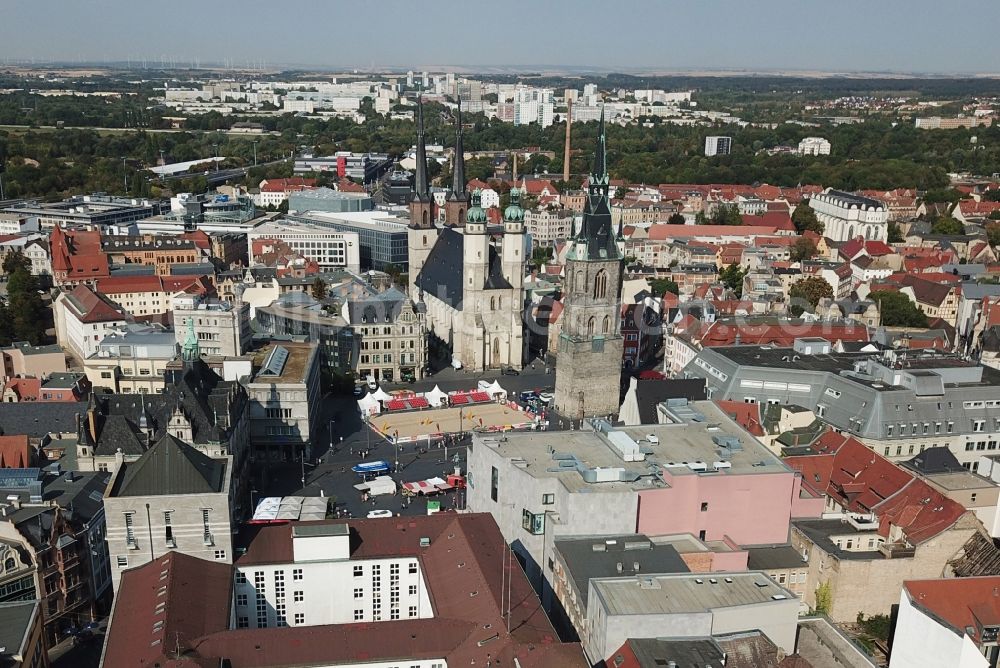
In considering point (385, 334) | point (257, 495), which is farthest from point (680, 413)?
point (385, 334)

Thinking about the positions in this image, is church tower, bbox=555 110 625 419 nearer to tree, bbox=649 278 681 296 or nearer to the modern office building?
tree, bbox=649 278 681 296

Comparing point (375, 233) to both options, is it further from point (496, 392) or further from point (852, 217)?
point (852, 217)

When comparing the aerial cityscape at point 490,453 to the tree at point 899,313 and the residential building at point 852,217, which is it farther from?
the residential building at point 852,217

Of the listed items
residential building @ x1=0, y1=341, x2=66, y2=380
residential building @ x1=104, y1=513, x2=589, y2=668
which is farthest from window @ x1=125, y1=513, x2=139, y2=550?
residential building @ x1=0, y1=341, x2=66, y2=380

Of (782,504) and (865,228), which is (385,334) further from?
(865,228)

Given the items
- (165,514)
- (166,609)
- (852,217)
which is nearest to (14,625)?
(166,609)
